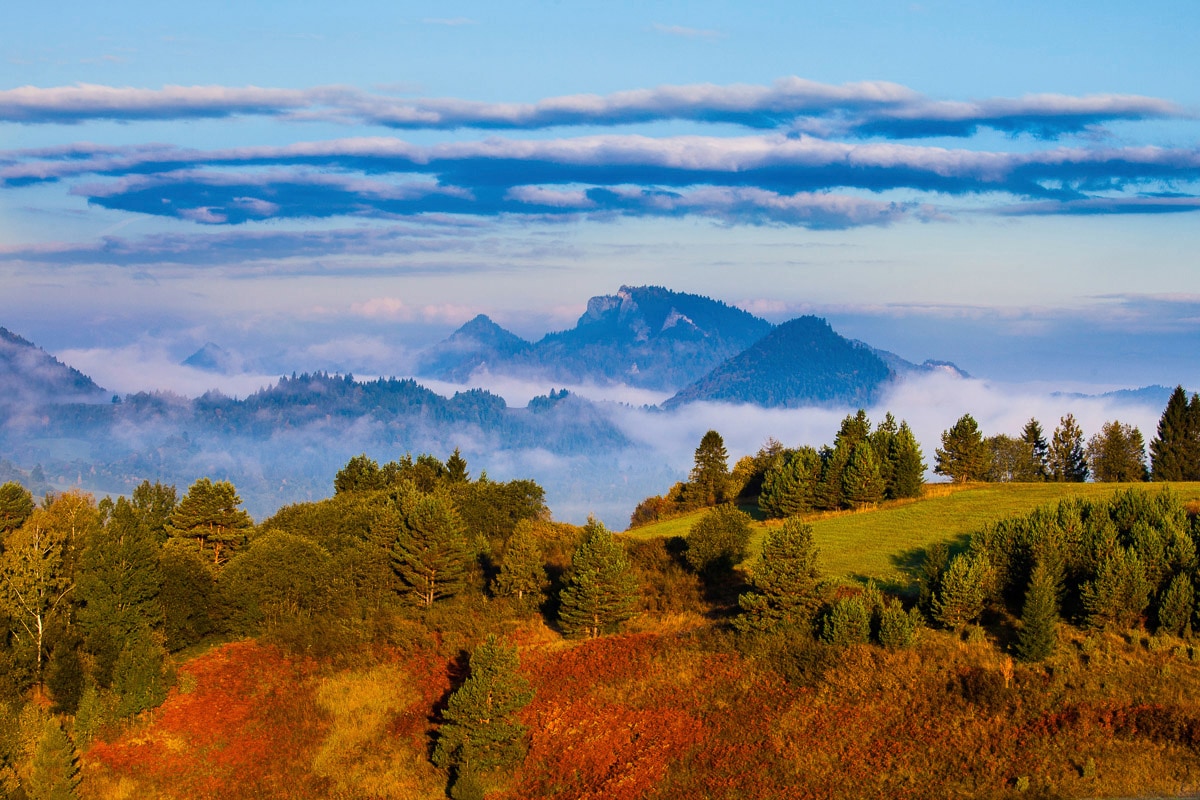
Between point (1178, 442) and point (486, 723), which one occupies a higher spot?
point (1178, 442)

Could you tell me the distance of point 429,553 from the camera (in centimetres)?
7412

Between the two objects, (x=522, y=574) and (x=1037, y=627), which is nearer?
(x=1037, y=627)

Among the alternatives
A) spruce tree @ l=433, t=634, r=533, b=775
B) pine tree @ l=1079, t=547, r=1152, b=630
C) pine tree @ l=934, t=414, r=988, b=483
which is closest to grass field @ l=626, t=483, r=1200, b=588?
pine tree @ l=934, t=414, r=988, b=483

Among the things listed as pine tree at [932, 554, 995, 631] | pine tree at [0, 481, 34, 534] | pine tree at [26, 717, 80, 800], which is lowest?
pine tree at [26, 717, 80, 800]

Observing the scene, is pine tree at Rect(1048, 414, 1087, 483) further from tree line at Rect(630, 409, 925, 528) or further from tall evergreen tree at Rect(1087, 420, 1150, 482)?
tree line at Rect(630, 409, 925, 528)

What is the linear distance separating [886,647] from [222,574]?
44.0 meters

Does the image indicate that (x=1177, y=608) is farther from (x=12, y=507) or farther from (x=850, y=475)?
(x=12, y=507)

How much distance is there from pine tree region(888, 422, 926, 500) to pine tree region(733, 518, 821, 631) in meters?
40.1

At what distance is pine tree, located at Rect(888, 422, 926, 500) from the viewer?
99.4m

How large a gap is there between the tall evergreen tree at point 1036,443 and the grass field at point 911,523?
128ft

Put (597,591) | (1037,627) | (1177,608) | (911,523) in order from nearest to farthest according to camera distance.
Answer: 1. (1037,627)
2. (1177,608)
3. (597,591)
4. (911,523)

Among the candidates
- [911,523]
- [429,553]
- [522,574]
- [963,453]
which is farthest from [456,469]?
[963,453]

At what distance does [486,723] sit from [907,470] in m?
57.3

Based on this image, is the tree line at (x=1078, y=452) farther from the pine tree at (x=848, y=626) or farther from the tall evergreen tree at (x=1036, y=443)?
the pine tree at (x=848, y=626)
